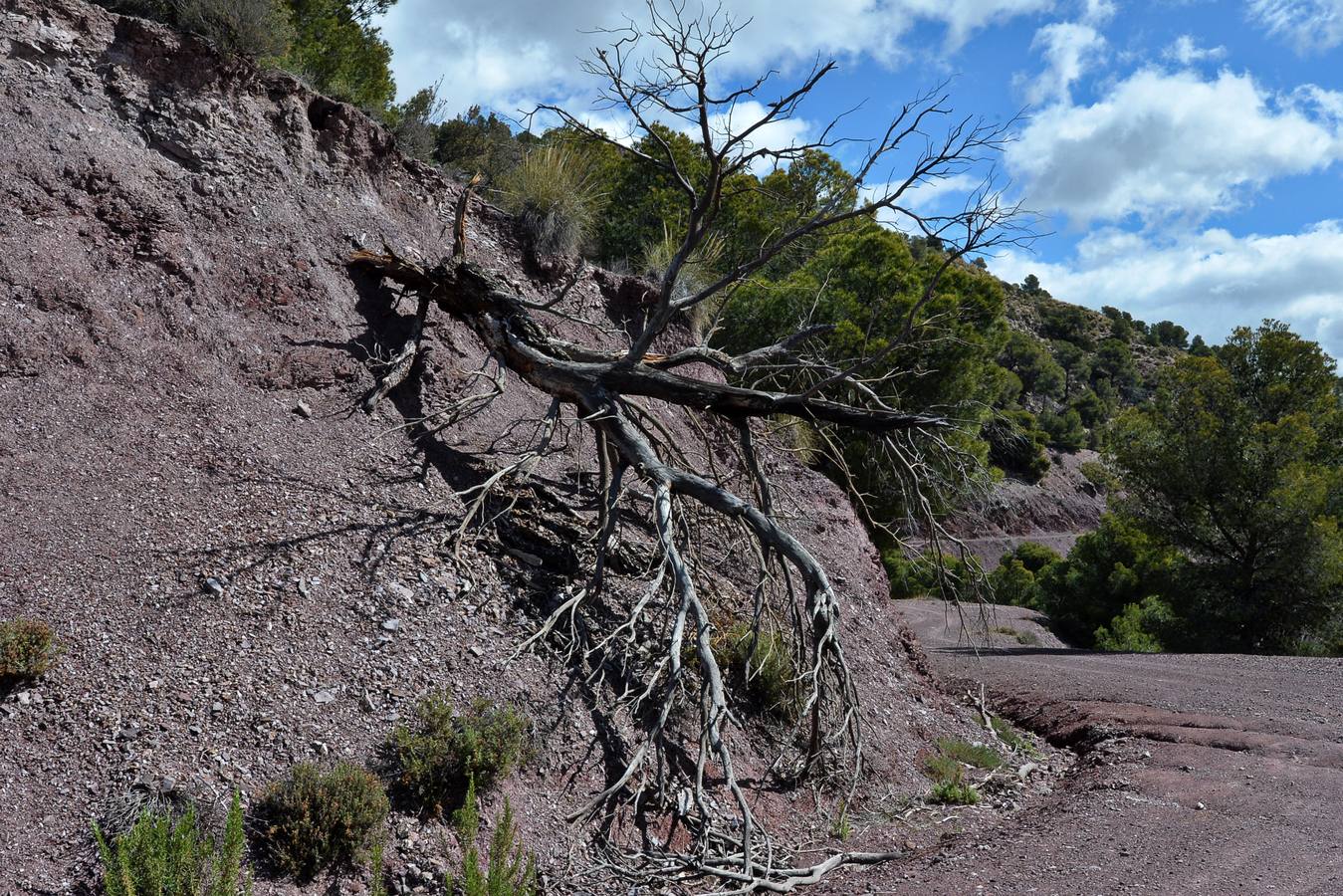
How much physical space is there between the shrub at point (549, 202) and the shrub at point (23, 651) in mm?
8509

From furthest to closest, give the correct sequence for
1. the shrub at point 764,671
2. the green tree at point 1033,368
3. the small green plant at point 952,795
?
1. the green tree at point 1033,368
2. the small green plant at point 952,795
3. the shrub at point 764,671

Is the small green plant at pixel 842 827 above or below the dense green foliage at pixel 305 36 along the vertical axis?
below

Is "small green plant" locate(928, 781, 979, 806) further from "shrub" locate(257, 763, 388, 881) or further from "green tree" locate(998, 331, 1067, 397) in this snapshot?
"green tree" locate(998, 331, 1067, 397)

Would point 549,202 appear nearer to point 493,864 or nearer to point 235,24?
point 235,24

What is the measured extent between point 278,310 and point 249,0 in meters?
3.84

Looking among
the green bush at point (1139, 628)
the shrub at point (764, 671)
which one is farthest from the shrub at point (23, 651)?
the green bush at point (1139, 628)

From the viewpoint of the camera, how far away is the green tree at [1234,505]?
18266 millimetres

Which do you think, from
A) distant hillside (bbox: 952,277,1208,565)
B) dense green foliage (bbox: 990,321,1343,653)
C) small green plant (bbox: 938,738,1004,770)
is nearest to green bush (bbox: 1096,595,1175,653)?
dense green foliage (bbox: 990,321,1343,653)

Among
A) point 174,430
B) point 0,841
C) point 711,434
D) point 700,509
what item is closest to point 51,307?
point 174,430

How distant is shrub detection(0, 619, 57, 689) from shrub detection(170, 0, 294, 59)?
281 inches

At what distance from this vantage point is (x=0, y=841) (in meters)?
4.25

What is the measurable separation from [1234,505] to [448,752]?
60.7 feet

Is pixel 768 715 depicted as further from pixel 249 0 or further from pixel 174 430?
pixel 249 0

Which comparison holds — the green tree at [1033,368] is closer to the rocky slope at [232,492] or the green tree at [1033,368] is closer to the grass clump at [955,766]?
the rocky slope at [232,492]
